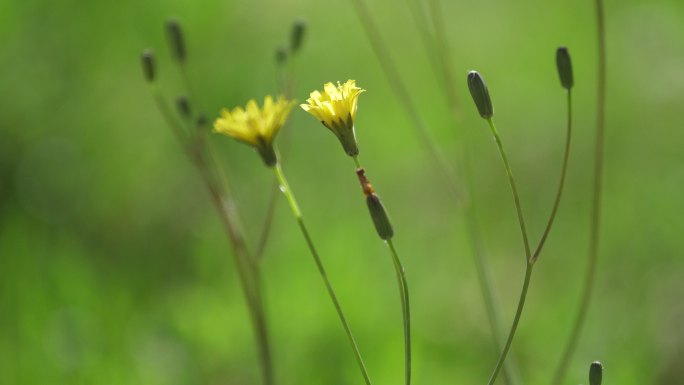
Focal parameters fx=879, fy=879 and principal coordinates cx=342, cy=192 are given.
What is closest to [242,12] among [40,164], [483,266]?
[40,164]

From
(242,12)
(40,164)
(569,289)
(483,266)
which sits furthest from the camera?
(242,12)

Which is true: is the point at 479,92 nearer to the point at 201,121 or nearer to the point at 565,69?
the point at 565,69

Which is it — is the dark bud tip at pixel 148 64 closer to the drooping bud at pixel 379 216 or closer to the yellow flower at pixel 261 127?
the yellow flower at pixel 261 127

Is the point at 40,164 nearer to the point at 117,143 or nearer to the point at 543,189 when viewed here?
the point at 117,143

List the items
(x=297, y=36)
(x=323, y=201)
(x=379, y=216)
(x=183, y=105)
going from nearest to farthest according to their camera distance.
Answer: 1. (x=379, y=216)
2. (x=183, y=105)
3. (x=297, y=36)
4. (x=323, y=201)

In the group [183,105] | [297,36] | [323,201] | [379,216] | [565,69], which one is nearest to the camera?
[379,216]

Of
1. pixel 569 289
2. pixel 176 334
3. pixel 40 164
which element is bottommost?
pixel 569 289

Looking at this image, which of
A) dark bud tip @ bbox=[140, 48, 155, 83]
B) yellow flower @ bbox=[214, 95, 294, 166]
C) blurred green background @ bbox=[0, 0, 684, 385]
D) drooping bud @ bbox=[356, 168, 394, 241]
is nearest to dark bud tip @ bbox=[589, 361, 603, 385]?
drooping bud @ bbox=[356, 168, 394, 241]

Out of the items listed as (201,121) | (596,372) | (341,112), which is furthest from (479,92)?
(201,121)
